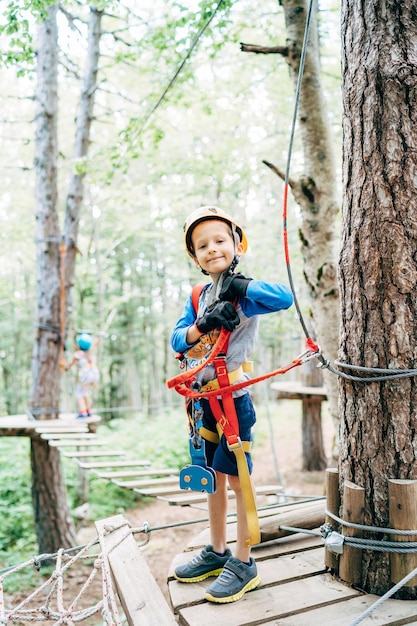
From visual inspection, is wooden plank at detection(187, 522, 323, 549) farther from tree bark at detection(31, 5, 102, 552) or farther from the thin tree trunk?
the thin tree trunk

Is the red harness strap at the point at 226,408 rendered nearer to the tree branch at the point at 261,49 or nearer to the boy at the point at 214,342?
the boy at the point at 214,342

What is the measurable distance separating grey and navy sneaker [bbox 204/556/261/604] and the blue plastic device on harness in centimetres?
29

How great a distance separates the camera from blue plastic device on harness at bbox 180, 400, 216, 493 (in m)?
1.75

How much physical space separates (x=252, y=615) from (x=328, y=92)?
A: 8896 millimetres

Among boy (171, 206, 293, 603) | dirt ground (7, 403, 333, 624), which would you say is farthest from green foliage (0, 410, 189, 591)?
boy (171, 206, 293, 603)

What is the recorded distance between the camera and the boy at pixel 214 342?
1724mm

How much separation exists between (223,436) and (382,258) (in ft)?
2.94

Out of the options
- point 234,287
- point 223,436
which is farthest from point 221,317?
point 223,436

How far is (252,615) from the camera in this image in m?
1.57

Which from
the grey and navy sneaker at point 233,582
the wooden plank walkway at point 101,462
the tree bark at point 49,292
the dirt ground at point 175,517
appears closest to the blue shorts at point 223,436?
the grey and navy sneaker at point 233,582

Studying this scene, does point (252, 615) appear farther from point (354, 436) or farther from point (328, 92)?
point (328, 92)

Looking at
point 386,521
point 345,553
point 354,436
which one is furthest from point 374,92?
point 345,553

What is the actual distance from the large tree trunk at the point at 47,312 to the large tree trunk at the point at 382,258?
193 inches

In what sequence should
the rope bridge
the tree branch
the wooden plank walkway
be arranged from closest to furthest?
the rope bridge, the wooden plank walkway, the tree branch
